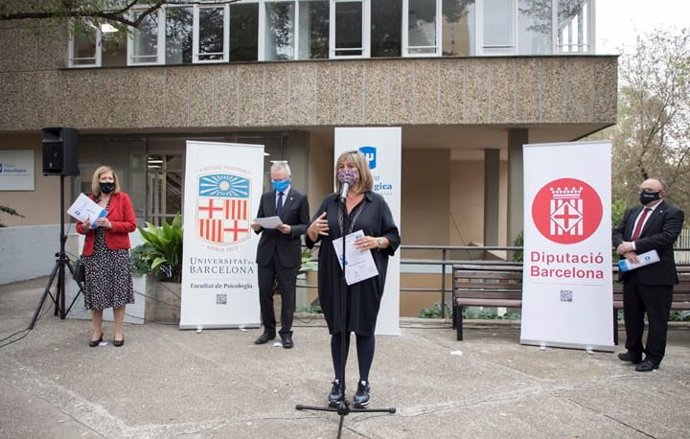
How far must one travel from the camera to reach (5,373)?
5.19 m

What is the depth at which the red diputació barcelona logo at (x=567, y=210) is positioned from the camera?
6.16m

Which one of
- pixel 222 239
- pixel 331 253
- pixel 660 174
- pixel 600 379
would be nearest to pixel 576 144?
pixel 600 379

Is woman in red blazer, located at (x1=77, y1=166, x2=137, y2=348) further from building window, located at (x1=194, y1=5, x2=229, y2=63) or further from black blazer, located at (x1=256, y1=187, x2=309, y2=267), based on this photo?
building window, located at (x1=194, y1=5, x2=229, y2=63)

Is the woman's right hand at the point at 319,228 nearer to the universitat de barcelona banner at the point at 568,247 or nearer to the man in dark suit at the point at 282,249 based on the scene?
the man in dark suit at the point at 282,249

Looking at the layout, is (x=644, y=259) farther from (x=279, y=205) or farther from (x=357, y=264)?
(x=279, y=205)

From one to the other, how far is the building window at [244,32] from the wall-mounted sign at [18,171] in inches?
270

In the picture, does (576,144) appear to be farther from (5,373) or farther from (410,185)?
(410,185)

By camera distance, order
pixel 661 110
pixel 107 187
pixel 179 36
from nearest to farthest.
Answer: pixel 107 187
pixel 179 36
pixel 661 110

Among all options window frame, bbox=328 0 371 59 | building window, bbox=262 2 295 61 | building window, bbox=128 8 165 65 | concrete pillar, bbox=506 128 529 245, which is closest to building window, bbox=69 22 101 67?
building window, bbox=128 8 165 65

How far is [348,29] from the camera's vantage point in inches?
522

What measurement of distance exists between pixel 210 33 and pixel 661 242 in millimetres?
11478

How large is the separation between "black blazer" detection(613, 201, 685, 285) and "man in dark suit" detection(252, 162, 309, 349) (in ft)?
11.2

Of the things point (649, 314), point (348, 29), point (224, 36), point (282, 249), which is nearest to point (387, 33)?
point (348, 29)

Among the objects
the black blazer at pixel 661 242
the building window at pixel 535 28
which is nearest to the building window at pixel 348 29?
the building window at pixel 535 28
